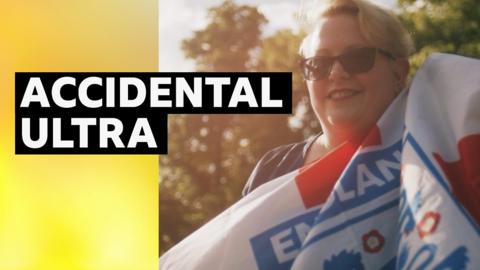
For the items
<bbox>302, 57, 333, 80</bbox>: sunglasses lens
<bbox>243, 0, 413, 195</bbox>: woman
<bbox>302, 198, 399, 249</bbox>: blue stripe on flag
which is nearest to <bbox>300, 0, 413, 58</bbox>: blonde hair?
<bbox>243, 0, 413, 195</bbox>: woman

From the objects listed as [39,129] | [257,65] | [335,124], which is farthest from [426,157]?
[39,129]

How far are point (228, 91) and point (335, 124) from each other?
31 cm

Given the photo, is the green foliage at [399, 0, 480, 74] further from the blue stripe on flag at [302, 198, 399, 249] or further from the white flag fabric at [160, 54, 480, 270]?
the blue stripe on flag at [302, 198, 399, 249]

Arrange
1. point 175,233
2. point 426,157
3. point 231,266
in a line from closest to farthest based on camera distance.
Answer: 1. point 426,157
2. point 231,266
3. point 175,233

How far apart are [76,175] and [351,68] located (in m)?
0.80

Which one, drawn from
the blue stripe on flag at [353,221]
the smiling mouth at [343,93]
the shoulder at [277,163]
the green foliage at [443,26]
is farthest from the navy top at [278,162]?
the green foliage at [443,26]

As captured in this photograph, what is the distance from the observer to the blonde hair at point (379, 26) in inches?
63.3

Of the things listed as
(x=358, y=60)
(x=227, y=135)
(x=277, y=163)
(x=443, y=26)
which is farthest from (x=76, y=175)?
(x=443, y=26)

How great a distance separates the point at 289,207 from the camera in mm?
1614

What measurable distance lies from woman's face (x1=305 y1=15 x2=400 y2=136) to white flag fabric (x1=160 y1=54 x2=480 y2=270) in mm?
45

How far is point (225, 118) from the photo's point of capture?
1.75 meters

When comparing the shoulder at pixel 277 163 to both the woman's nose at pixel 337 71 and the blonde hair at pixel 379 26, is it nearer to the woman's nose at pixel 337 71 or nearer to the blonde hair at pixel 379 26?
the woman's nose at pixel 337 71

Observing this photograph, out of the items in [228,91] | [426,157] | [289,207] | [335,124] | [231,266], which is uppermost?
[228,91]

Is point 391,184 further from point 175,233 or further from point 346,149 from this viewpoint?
point 175,233
